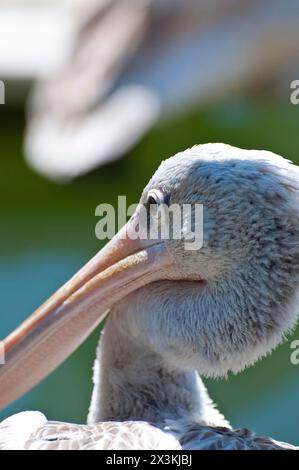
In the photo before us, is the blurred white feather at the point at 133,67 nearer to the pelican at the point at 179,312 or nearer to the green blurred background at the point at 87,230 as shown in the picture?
the green blurred background at the point at 87,230

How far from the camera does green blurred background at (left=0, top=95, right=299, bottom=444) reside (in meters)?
4.83

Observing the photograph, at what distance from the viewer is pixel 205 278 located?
9.12ft

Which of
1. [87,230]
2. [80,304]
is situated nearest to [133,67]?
[87,230]

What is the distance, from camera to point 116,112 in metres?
6.43

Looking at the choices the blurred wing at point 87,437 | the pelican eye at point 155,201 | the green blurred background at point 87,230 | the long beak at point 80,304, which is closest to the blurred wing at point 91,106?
the green blurred background at point 87,230

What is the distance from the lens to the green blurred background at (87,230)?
15.8 ft

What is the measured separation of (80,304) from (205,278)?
0.34 m

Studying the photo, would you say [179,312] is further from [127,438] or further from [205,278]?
[127,438]

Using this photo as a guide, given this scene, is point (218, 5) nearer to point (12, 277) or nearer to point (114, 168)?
point (114, 168)

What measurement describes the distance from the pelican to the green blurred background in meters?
1.77

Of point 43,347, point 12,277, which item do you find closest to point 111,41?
point 12,277

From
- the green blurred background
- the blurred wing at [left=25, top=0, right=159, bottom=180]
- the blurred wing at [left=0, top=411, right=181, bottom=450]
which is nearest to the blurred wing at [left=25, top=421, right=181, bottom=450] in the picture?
the blurred wing at [left=0, top=411, right=181, bottom=450]

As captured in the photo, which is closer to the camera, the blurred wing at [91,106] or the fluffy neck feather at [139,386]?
the fluffy neck feather at [139,386]

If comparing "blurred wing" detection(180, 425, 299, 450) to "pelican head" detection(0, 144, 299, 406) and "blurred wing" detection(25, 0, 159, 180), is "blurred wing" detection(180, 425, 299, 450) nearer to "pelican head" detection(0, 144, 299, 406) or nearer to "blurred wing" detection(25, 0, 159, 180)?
"pelican head" detection(0, 144, 299, 406)
